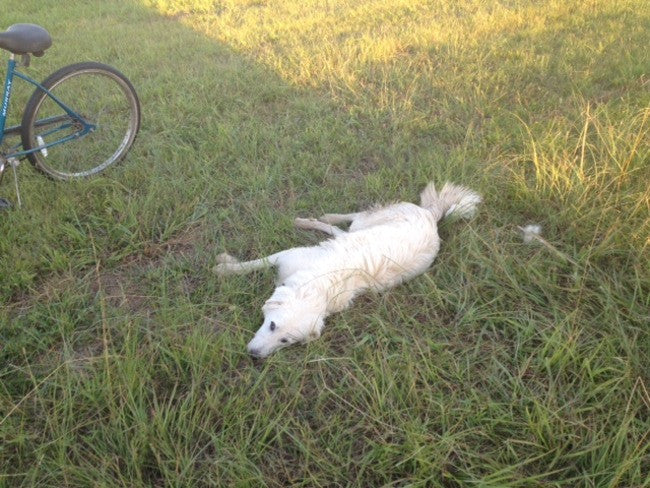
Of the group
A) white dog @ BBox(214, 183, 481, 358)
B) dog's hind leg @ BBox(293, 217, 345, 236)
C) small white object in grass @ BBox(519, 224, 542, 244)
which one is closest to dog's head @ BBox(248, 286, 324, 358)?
white dog @ BBox(214, 183, 481, 358)

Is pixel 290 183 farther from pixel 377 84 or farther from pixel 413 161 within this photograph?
pixel 377 84

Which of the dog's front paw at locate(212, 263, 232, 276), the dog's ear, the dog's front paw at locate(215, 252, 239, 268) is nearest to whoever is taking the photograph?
the dog's ear

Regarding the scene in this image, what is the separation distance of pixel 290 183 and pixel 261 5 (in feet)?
19.9

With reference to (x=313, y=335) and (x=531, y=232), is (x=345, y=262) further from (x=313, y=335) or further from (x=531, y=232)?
(x=531, y=232)

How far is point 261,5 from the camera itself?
834cm

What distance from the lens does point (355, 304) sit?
270 centimetres

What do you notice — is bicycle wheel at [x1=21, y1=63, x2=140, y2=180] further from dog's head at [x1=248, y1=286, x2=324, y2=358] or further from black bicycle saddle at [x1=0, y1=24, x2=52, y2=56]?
dog's head at [x1=248, y1=286, x2=324, y2=358]

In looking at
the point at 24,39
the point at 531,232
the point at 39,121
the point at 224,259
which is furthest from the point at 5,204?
the point at 531,232

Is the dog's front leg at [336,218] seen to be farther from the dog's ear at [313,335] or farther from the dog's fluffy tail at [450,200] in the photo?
the dog's ear at [313,335]

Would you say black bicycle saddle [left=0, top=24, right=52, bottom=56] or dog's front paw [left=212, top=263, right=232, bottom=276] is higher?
black bicycle saddle [left=0, top=24, right=52, bottom=56]

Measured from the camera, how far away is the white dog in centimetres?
244

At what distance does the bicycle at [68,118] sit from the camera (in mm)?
3166

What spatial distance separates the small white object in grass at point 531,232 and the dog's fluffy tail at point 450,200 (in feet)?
1.18

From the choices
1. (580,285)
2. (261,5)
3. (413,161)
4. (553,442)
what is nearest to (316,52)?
(413,161)
